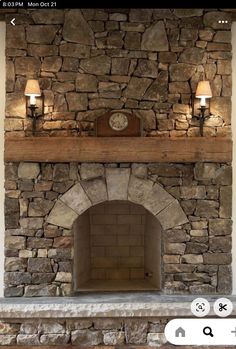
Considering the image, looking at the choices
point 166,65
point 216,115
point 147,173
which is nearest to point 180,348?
point 147,173

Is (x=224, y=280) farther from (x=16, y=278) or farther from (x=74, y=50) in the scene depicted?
(x=74, y=50)

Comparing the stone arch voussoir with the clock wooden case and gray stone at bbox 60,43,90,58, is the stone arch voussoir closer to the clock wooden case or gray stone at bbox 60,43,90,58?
the clock wooden case

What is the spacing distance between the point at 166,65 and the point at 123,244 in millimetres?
1998

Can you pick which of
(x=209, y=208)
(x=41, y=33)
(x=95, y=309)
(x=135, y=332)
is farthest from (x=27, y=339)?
(x=41, y=33)

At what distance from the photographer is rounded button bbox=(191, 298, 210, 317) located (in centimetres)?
376

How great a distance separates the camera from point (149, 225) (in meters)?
4.76

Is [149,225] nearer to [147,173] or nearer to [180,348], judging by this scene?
[147,173]

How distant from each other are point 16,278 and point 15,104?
160 cm

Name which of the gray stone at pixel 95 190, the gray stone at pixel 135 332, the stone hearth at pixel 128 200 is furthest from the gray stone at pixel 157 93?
the gray stone at pixel 135 332

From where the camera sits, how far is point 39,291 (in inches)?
158

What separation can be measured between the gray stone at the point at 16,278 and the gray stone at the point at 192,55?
246cm

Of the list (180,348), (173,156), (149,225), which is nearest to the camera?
(180,348)

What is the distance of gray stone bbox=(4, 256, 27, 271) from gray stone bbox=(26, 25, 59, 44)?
6.60 ft

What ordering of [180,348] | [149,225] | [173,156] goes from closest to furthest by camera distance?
[180,348] < [173,156] < [149,225]
